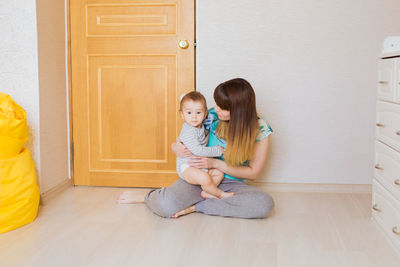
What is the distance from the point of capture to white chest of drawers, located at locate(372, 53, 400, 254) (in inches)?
81.5

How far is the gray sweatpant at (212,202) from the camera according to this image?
2.46 meters

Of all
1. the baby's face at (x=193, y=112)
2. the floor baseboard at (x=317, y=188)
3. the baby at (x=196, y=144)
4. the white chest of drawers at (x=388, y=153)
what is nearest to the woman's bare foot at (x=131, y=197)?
the baby at (x=196, y=144)

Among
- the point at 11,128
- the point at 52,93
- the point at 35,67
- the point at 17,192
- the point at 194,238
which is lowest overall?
the point at 194,238

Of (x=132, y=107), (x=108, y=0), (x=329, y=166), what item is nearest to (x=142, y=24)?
(x=108, y=0)

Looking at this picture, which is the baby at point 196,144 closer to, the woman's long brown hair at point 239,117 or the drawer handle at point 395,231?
the woman's long brown hair at point 239,117

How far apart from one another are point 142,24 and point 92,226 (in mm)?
1336

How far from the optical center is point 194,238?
2.16 meters

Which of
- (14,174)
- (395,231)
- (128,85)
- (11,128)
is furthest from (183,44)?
(395,231)

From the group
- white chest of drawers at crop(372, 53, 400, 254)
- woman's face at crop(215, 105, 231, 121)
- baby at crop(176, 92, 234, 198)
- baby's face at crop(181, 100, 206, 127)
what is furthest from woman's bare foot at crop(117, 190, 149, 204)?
white chest of drawers at crop(372, 53, 400, 254)

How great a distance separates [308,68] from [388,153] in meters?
0.93

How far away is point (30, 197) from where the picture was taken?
7.67 feet

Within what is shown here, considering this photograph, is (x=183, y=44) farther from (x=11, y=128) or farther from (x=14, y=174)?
(x=14, y=174)

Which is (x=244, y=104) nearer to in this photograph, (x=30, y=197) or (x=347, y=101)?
(x=347, y=101)

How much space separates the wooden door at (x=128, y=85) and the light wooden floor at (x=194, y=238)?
1.41ft
